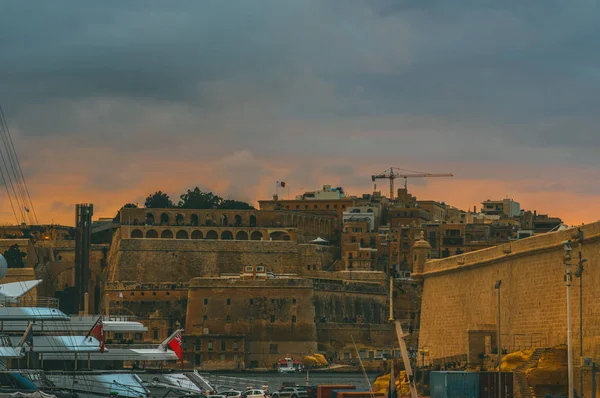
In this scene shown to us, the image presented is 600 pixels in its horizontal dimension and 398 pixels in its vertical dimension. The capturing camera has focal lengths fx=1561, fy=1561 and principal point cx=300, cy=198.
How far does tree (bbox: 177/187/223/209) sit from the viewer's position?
140m

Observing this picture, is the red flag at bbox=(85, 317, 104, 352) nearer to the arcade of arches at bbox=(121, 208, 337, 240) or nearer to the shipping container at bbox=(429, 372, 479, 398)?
the shipping container at bbox=(429, 372, 479, 398)

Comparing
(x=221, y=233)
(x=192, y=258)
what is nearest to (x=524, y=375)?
(x=192, y=258)

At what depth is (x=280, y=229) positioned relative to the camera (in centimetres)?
12356

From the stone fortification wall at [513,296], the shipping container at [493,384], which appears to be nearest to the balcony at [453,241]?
the stone fortification wall at [513,296]

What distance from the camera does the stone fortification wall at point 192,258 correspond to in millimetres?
114875

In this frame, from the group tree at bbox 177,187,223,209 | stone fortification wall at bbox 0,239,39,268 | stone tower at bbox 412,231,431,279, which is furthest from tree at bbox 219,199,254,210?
stone tower at bbox 412,231,431,279

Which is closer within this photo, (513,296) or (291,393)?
(513,296)

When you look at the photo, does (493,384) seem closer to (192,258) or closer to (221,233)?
(192,258)

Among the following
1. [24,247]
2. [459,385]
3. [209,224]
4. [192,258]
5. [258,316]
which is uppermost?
[209,224]

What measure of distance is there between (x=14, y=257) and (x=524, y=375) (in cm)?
7327

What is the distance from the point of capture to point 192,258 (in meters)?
117

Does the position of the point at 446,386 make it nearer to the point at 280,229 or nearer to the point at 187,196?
the point at 280,229

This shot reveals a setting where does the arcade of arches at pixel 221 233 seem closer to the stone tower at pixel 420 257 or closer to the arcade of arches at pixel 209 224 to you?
the arcade of arches at pixel 209 224

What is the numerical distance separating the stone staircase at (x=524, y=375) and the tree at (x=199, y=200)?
95737 mm
